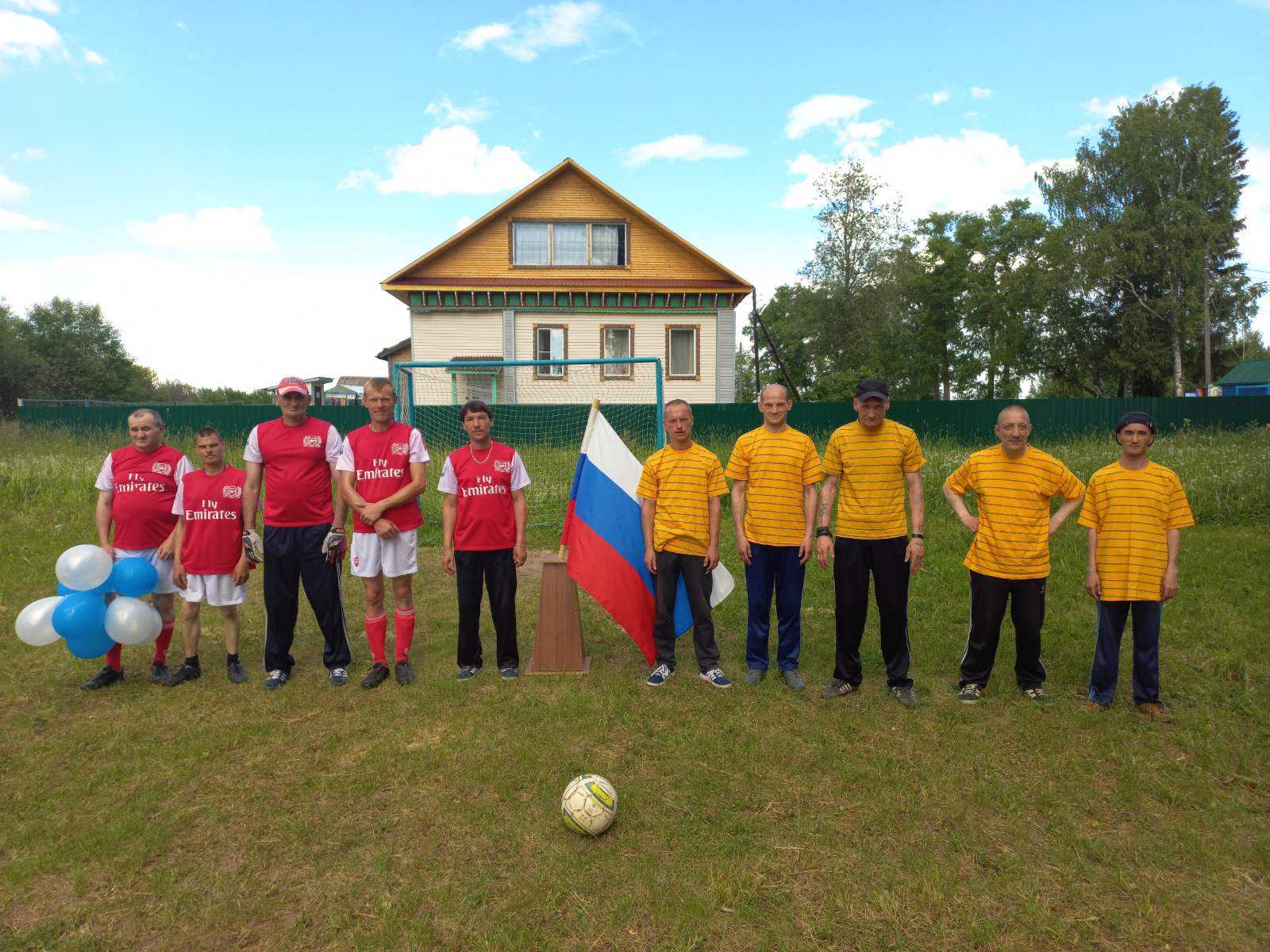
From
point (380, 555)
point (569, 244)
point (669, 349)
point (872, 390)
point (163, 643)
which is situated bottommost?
point (163, 643)

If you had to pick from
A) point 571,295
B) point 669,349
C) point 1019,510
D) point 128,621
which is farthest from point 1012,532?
point 571,295

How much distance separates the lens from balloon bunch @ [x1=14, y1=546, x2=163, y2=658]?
15.4ft

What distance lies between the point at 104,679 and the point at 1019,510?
6.54m

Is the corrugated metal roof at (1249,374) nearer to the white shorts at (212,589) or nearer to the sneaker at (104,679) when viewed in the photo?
the white shorts at (212,589)

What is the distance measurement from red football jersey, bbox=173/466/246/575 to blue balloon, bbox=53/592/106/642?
575 mm

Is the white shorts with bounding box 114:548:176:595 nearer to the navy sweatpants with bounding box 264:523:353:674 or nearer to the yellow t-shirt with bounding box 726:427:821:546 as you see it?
the navy sweatpants with bounding box 264:523:353:674

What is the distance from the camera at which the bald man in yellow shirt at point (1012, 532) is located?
457 cm

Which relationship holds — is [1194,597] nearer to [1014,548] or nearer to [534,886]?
[1014,548]

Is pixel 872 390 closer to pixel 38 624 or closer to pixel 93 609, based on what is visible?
pixel 93 609

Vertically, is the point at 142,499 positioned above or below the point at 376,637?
above

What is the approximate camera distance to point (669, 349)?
2272 centimetres

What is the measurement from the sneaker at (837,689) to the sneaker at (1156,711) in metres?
1.78

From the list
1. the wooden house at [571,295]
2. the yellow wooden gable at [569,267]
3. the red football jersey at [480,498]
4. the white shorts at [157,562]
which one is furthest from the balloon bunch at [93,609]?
the yellow wooden gable at [569,267]

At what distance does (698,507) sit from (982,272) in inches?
1676
